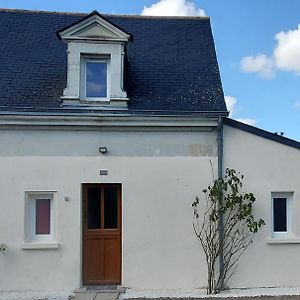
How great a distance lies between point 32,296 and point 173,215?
12.0ft

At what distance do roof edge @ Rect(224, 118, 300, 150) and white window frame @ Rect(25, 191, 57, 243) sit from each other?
15.0 feet

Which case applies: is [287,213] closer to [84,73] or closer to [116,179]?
[116,179]

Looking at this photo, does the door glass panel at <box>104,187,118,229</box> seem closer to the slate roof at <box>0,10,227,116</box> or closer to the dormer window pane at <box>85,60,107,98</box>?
the slate roof at <box>0,10,227,116</box>

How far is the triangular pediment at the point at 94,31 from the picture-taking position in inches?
395

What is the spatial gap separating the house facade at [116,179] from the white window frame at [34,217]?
0.08 ft

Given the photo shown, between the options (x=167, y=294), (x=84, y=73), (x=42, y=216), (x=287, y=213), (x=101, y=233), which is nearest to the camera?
(x=167, y=294)

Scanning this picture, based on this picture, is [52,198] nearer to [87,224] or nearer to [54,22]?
[87,224]

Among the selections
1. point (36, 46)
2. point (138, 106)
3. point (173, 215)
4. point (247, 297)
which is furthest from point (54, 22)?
point (247, 297)

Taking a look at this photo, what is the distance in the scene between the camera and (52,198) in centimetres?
968

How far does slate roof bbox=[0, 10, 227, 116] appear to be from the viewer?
1005 cm

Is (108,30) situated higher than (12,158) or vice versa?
(108,30)

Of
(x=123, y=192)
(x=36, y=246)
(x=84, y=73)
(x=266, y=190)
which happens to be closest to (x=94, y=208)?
(x=123, y=192)

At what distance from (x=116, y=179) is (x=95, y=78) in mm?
2645

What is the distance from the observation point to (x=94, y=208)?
994 centimetres
